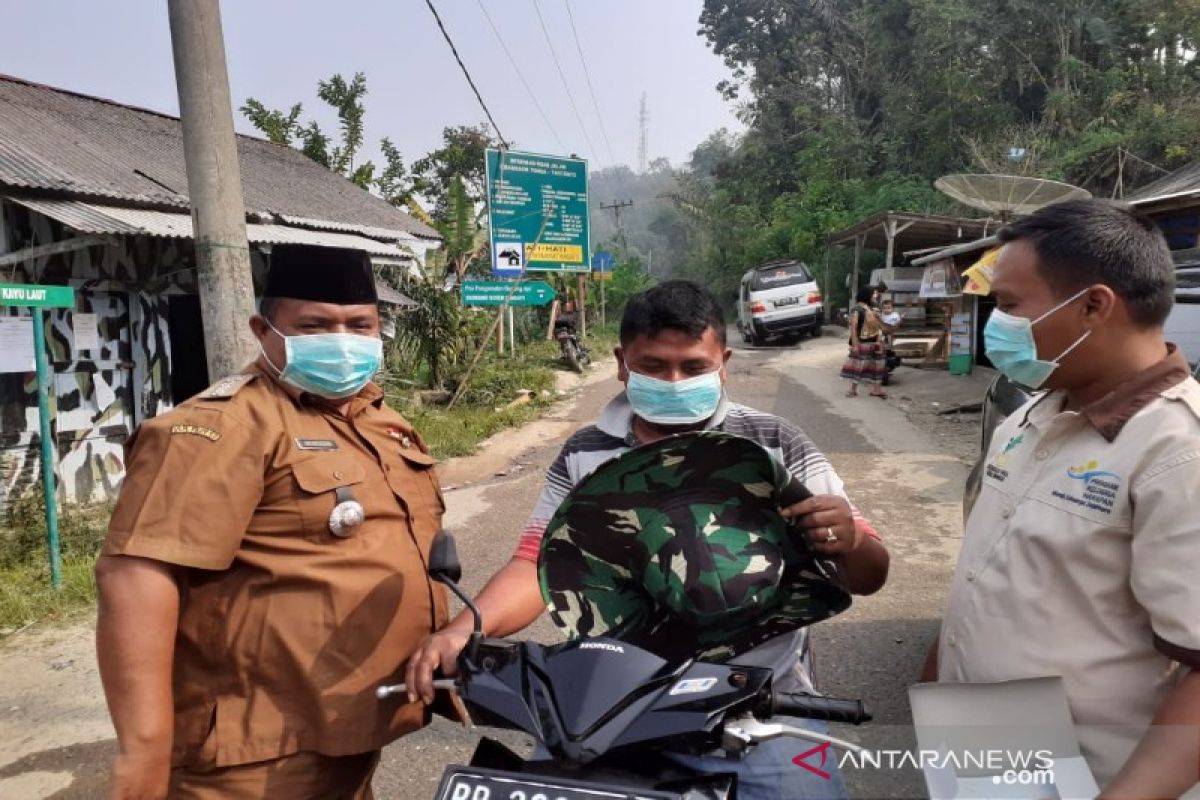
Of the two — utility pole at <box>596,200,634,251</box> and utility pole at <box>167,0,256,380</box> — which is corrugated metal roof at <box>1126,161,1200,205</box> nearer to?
utility pole at <box>167,0,256,380</box>

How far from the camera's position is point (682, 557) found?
A: 1516mm

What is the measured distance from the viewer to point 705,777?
1.32 metres

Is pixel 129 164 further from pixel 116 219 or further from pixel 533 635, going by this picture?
pixel 533 635

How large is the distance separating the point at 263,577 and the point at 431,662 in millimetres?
400

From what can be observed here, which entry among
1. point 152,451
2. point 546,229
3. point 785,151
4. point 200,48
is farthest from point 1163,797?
point 785,151

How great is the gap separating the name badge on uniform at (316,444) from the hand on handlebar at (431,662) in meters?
0.49

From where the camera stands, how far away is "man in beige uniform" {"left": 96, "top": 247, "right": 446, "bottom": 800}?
57.9 inches

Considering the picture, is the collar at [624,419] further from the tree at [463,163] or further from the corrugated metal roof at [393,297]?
the tree at [463,163]

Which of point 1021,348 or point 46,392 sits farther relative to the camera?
point 46,392

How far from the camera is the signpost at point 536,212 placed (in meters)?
14.8

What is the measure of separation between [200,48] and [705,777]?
164 inches

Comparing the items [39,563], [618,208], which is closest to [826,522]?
[39,563]

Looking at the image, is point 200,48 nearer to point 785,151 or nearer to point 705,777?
point 705,777

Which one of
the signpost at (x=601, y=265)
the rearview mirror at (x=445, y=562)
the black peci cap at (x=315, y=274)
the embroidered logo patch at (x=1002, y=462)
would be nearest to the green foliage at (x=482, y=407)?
the black peci cap at (x=315, y=274)
